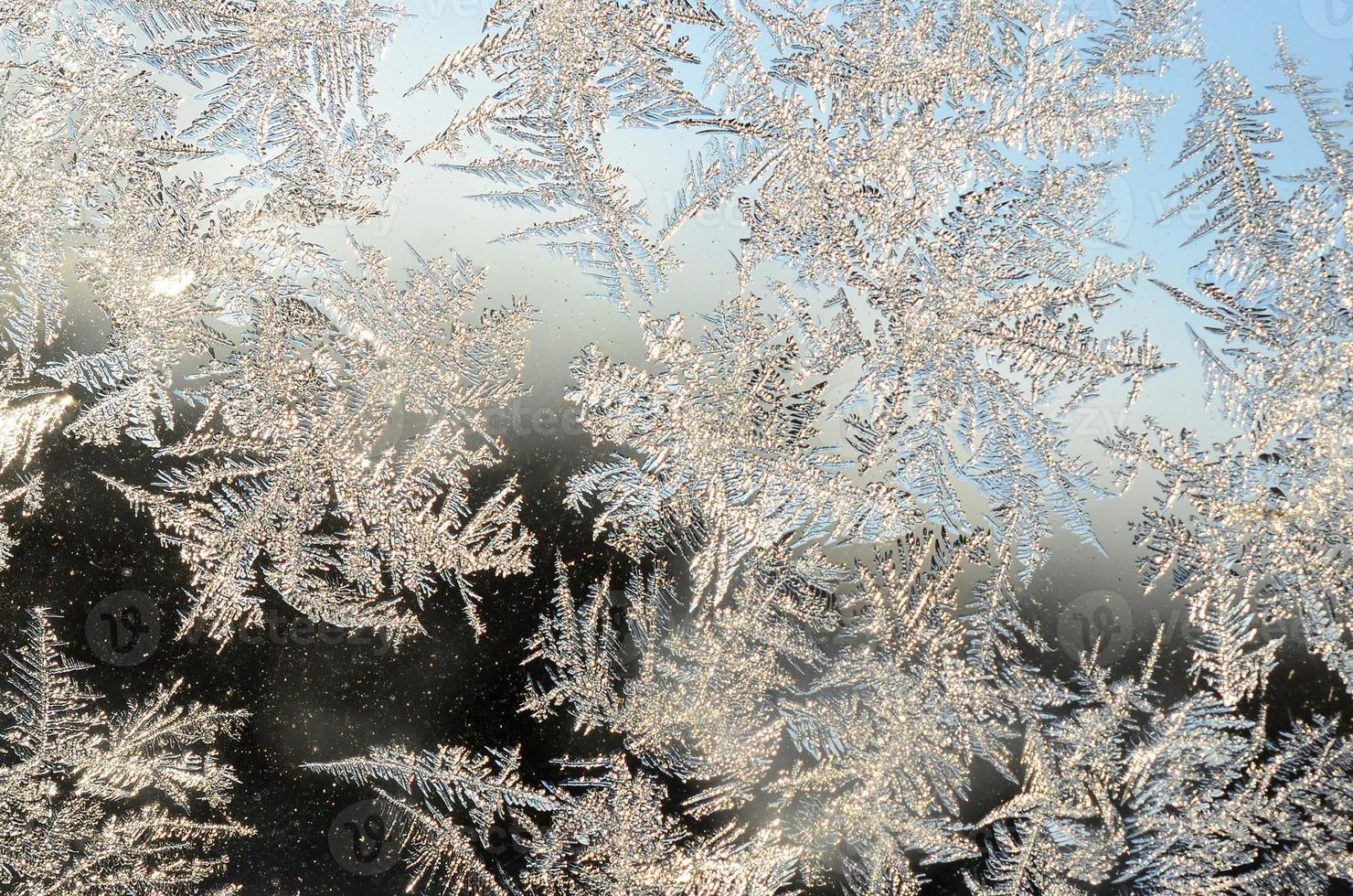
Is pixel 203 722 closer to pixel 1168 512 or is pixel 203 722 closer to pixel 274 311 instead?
pixel 274 311

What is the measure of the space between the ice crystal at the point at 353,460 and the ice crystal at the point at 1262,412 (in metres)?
0.35

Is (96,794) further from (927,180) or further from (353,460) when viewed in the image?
(927,180)

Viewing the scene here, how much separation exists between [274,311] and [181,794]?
28 centimetres

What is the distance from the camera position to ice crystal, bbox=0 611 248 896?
46cm

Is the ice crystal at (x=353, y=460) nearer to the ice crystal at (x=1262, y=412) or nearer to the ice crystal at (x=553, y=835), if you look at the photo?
the ice crystal at (x=553, y=835)

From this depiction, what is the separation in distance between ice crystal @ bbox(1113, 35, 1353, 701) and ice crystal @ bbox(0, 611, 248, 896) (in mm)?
541

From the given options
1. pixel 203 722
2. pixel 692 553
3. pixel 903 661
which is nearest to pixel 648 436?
pixel 692 553

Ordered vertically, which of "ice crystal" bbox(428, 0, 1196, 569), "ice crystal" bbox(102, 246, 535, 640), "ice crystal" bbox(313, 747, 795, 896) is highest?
"ice crystal" bbox(428, 0, 1196, 569)

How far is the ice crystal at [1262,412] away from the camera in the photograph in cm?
41

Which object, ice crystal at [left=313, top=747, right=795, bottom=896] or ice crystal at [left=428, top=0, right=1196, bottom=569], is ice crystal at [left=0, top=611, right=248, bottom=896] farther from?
ice crystal at [left=428, top=0, right=1196, bottom=569]

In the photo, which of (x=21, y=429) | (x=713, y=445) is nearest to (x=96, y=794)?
(x=21, y=429)

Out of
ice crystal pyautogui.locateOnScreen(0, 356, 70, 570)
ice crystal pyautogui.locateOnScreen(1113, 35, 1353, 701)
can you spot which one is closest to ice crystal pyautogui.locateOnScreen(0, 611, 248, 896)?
ice crystal pyautogui.locateOnScreen(0, 356, 70, 570)

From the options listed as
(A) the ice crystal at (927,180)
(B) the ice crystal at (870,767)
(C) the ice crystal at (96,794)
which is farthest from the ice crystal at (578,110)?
(C) the ice crystal at (96,794)

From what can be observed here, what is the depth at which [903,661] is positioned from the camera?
0.43 metres
